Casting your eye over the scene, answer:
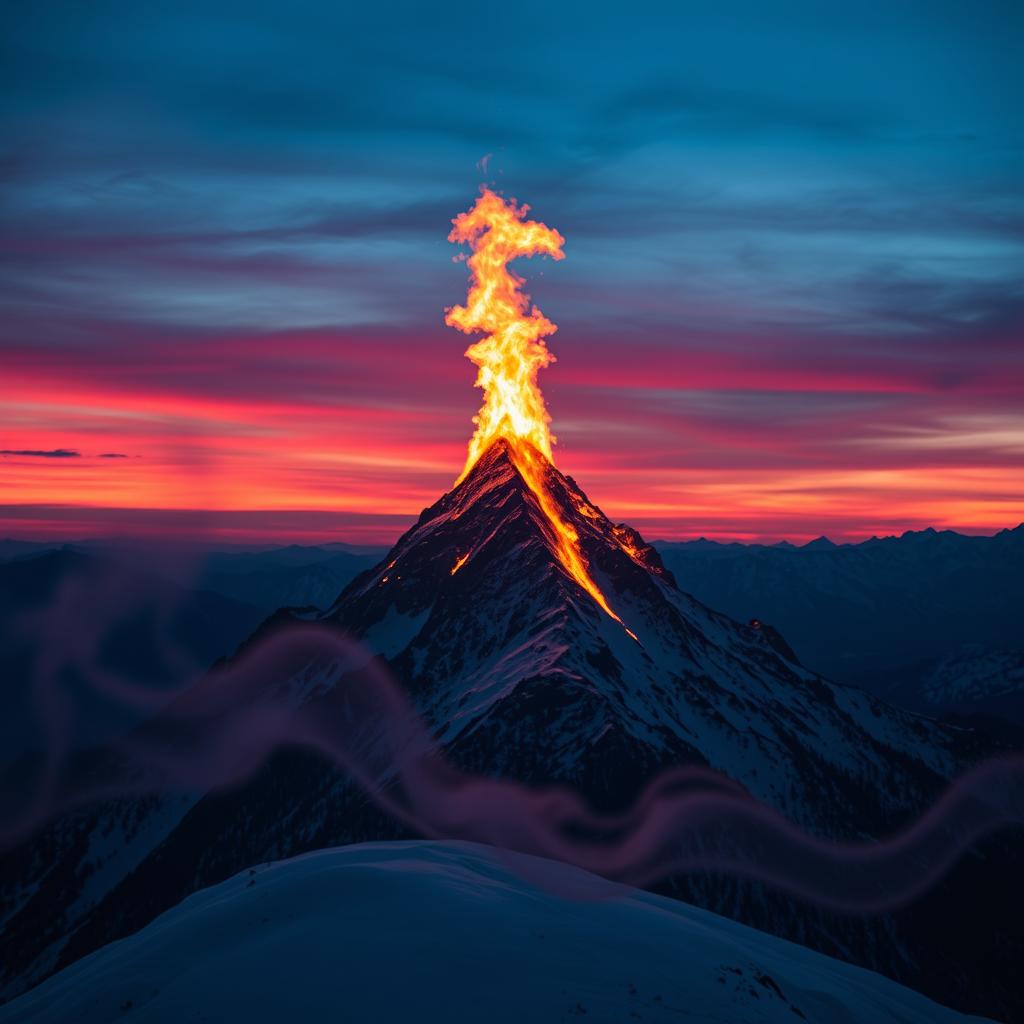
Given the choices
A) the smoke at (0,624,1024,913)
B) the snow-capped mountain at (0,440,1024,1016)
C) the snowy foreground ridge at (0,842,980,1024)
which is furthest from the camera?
the snow-capped mountain at (0,440,1024,1016)

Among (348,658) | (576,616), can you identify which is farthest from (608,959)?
(348,658)

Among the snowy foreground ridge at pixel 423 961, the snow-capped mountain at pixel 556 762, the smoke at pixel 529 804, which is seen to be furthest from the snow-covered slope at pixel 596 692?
the snowy foreground ridge at pixel 423 961

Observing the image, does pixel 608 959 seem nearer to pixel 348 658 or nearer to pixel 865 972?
pixel 865 972

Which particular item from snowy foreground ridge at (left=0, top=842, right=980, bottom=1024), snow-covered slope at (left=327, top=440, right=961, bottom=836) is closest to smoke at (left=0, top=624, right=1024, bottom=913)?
snow-covered slope at (left=327, top=440, right=961, bottom=836)

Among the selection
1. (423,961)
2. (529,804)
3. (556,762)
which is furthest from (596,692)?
(423,961)

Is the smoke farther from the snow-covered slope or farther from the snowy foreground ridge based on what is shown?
the snowy foreground ridge

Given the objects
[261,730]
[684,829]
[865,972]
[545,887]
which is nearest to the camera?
[545,887]

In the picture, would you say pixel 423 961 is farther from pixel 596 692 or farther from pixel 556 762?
pixel 596 692
